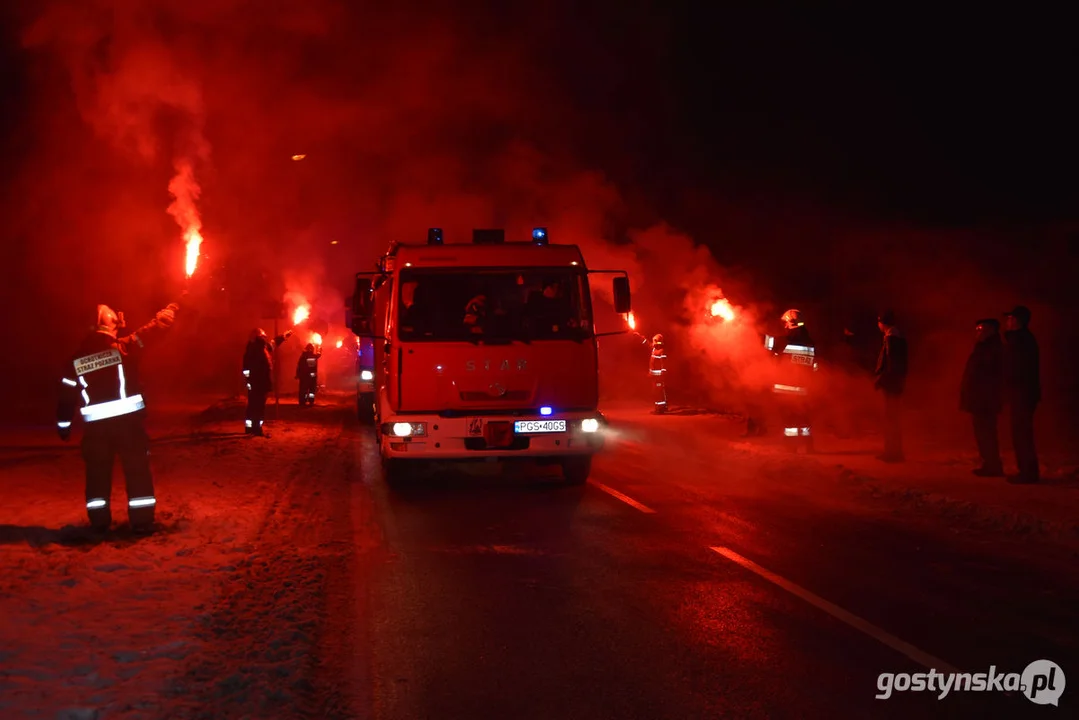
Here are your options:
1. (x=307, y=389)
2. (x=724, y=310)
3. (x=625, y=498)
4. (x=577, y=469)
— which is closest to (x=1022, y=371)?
Answer: (x=625, y=498)

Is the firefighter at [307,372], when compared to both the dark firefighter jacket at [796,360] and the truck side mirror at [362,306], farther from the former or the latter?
the dark firefighter jacket at [796,360]

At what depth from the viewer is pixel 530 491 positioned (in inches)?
449

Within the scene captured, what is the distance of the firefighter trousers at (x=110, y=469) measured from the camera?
27.1 feet

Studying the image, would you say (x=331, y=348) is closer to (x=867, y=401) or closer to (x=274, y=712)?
(x=867, y=401)

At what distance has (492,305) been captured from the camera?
11.1m

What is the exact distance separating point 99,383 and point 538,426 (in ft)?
14.9

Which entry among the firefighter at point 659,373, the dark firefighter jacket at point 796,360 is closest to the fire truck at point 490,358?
the dark firefighter jacket at point 796,360

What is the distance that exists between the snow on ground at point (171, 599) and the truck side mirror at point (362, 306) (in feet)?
6.94

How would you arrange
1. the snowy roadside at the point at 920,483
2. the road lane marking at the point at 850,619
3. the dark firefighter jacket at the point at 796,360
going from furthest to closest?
the dark firefighter jacket at the point at 796,360 < the snowy roadside at the point at 920,483 < the road lane marking at the point at 850,619

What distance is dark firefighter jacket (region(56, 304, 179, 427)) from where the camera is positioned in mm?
8312

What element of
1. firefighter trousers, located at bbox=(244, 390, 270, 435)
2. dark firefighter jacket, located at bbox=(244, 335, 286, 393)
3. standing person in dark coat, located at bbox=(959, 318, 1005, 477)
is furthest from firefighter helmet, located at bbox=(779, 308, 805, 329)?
dark firefighter jacket, located at bbox=(244, 335, 286, 393)

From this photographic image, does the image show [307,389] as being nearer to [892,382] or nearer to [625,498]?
[892,382]

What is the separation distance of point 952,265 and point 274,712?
946 inches

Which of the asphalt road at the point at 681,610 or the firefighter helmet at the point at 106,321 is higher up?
the firefighter helmet at the point at 106,321
